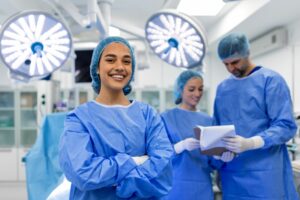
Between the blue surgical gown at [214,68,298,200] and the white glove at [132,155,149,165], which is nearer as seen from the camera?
the white glove at [132,155,149,165]

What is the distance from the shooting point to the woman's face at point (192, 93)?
2039mm

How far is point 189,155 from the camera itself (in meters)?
1.91

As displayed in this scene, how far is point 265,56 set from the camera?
4566mm

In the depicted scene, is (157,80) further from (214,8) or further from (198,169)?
(198,169)

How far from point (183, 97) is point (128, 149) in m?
0.97

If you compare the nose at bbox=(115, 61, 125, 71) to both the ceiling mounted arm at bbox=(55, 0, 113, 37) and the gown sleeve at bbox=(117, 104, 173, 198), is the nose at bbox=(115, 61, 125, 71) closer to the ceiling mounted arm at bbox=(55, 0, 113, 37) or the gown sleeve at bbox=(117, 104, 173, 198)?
the gown sleeve at bbox=(117, 104, 173, 198)

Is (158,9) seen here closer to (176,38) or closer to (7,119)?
(176,38)

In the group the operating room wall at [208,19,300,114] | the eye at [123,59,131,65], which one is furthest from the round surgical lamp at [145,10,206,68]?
the operating room wall at [208,19,300,114]

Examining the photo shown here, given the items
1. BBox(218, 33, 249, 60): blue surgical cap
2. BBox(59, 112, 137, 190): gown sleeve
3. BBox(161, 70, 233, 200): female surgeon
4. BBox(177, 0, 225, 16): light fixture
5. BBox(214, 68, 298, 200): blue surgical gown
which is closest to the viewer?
BBox(59, 112, 137, 190): gown sleeve

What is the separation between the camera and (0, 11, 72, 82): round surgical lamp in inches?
64.4

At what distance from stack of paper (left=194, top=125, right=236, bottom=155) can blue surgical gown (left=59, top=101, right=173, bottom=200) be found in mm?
359

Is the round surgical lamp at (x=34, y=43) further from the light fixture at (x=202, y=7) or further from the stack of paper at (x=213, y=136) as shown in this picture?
the light fixture at (x=202, y=7)

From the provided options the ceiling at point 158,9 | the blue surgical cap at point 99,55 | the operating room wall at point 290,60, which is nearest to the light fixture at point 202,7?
the ceiling at point 158,9

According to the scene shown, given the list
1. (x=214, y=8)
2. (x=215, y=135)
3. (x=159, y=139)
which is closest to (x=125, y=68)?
(x=159, y=139)
